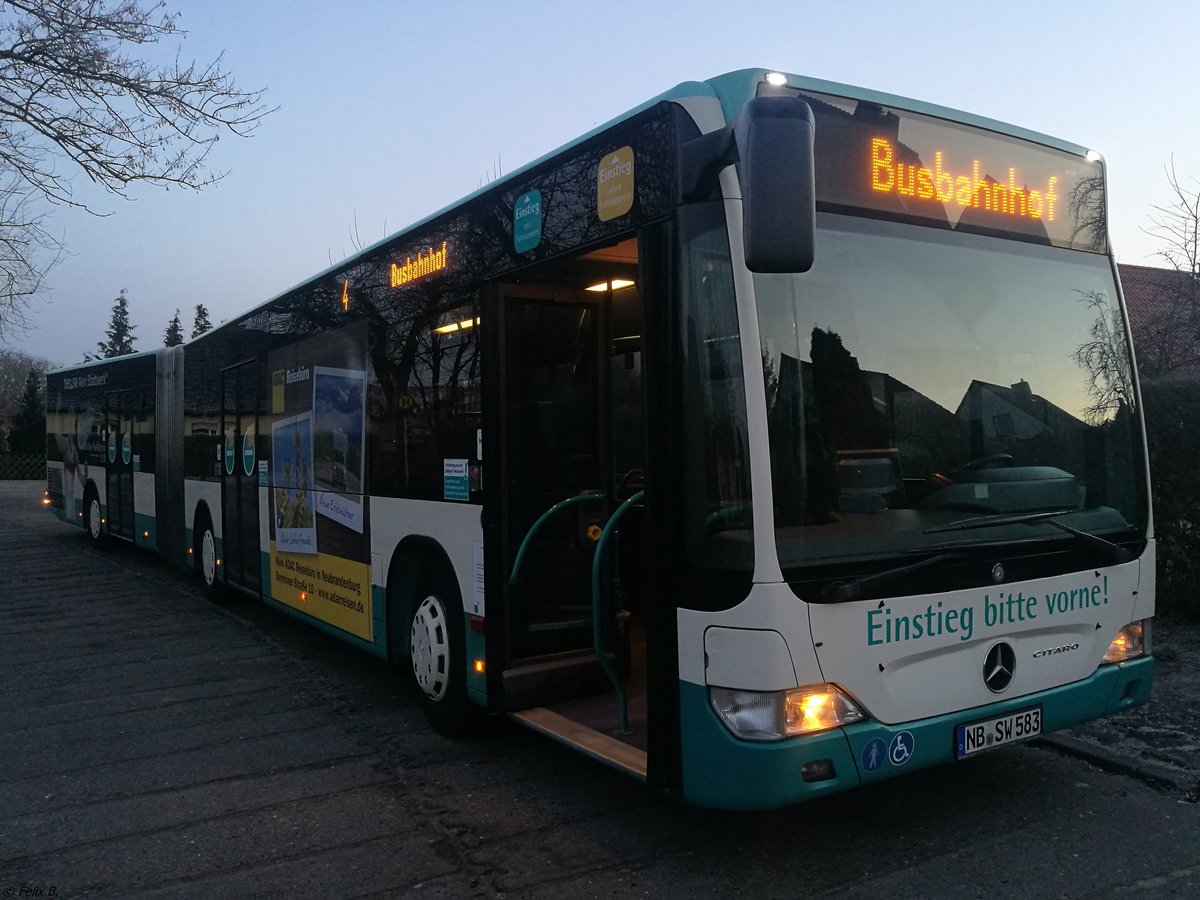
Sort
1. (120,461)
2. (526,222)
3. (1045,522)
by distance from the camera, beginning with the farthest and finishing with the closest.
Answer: (120,461)
(526,222)
(1045,522)

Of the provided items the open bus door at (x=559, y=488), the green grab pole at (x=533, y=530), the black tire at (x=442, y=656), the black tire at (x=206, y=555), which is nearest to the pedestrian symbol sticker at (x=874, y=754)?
the open bus door at (x=559, y=488)

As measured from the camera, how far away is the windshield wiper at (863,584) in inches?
141

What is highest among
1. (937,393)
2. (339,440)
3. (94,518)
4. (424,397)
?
(424,397)

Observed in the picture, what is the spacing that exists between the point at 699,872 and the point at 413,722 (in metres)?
2.72

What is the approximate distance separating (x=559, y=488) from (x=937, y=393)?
86.6 inches

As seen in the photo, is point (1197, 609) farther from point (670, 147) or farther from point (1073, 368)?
point (670, 147)

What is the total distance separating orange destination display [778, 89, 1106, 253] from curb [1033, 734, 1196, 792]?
246 cm

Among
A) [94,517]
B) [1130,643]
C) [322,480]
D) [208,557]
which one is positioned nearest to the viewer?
[1130,643]

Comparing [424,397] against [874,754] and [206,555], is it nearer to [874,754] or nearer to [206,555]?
[874,754]

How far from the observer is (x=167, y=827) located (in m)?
4.55

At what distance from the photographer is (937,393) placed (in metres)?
3.96

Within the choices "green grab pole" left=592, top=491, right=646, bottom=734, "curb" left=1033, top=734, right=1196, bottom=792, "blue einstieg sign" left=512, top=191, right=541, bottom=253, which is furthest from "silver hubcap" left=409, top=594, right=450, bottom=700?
"curb" left=1033, top=734, right=1196, bottom=792

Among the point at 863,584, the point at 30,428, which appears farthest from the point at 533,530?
the point at 30,428

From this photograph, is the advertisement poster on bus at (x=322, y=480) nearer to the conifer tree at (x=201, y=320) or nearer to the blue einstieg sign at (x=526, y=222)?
the blue einstieg sign at (x=526, y=222)
